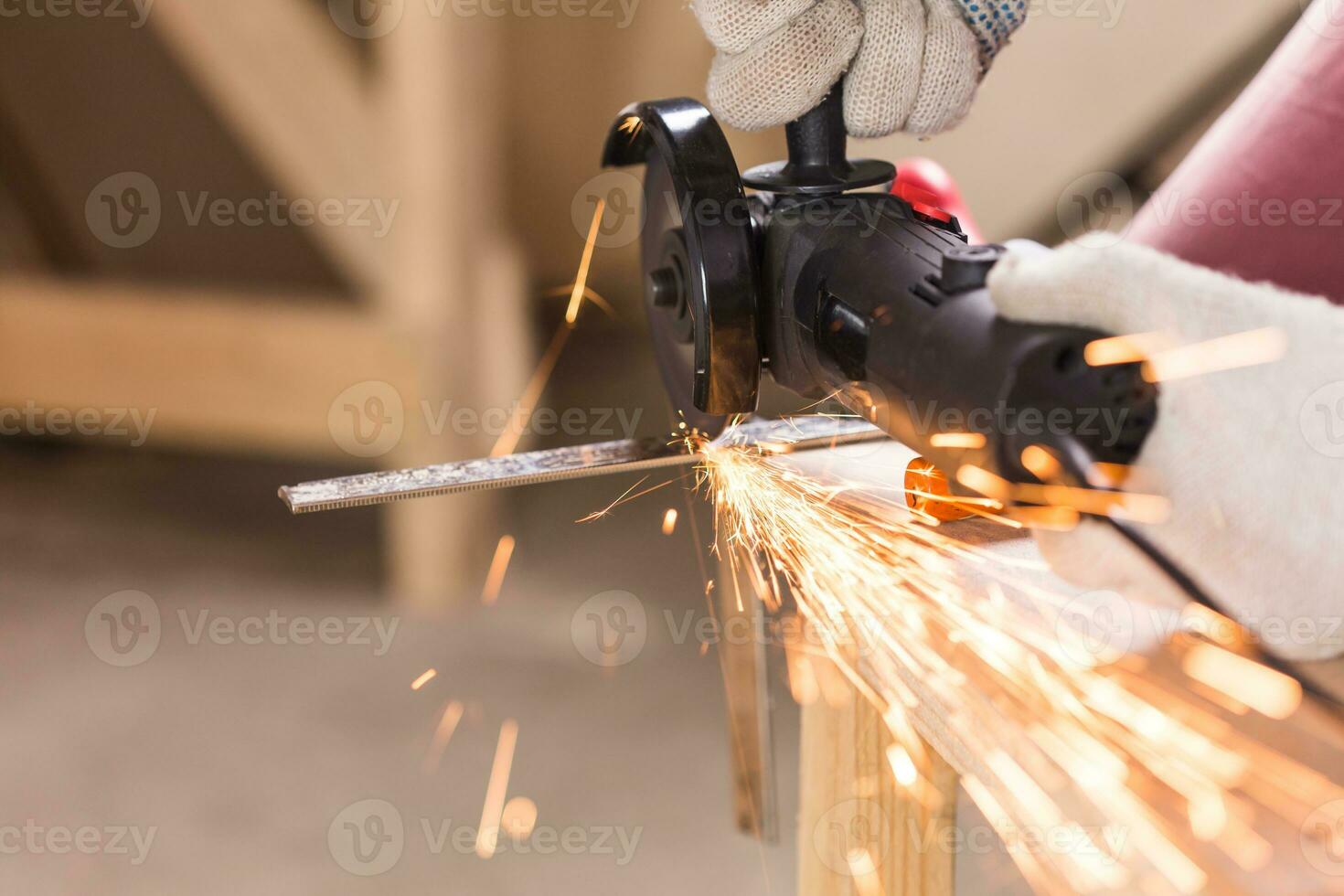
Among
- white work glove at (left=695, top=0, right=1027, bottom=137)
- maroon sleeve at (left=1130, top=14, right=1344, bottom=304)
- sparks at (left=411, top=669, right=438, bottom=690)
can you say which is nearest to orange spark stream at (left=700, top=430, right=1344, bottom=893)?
white work glove at (left=695, top=0, right=1027, bottom=137)

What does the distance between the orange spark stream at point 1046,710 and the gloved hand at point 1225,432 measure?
54 mm

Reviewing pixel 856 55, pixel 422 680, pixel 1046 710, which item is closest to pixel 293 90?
pixel 422 680

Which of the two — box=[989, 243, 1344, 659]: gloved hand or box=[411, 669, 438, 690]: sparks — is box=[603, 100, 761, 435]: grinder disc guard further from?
box=[411, 669, 438, 690]: sparks

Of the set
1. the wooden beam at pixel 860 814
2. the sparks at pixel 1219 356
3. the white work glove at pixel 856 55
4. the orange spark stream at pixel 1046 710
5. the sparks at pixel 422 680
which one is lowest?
the sparks at pixel 422 680

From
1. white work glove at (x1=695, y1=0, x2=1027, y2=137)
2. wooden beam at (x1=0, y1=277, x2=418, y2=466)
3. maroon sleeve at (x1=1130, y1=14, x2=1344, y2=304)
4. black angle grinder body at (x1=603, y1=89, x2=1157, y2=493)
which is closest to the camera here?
black angle grinder body at (x1=603, y1=89, x2=1157, y2=493)

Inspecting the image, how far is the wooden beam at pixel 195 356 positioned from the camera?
5.70 feet

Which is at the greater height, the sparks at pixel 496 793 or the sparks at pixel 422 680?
the sparks at pixel 422 680

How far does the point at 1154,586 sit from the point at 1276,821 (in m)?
0.11

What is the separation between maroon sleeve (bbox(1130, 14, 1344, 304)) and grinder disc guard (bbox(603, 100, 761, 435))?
0.48 m

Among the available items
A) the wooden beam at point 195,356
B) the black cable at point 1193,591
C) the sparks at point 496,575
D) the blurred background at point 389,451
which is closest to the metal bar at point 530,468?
the black cable at point 1193,591

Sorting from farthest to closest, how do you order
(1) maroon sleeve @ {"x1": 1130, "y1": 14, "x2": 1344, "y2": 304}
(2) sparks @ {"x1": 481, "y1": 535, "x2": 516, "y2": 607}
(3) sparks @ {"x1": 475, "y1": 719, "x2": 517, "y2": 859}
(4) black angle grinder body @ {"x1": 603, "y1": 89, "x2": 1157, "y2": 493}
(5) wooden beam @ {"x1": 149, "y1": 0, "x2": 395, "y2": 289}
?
(2) sparks @ {"x1": 481, "y1": 535, "x2": 516, "y2": 607}, (5) wooden beam @ {"x1": 149, "y1": 0, "x2": 395, "y2": 289}, (3) sparks @ {"x1": 475, "y1": 719, "x2": 517, "y2": 859}, (1) maroon sleeve @ {"x1": 1130, "y1": 14, "x2": 1344, "y2": 304}, (4) black angle grinder body @ {"x1": 603, "y1": 89, "x2": 1157, "y2": 493}

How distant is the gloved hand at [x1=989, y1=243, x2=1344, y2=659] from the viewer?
0.50 m

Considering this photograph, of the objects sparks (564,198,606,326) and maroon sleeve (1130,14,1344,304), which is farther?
sparks (564,198,606,326)

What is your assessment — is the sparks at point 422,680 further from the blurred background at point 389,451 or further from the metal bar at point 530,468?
the metal bar at point 530,468
